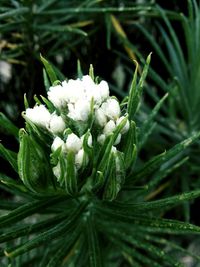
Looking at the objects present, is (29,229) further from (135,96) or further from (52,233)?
(135,96)

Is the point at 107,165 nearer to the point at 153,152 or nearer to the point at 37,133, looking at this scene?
the point at 37,133

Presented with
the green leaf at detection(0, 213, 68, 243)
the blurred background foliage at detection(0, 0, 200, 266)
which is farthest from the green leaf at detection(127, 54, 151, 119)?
the blurred background foliage at detection(0, 0, 200, 266)

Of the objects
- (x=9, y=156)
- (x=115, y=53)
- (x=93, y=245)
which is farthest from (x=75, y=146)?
(x=115, y=53)

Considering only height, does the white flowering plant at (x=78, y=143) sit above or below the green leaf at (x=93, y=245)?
above

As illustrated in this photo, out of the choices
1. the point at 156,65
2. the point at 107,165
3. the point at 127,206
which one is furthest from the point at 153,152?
the point at 107,165

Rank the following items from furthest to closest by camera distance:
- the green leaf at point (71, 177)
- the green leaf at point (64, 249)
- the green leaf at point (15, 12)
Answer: the green leaf at point (15, 12) < the green leaf at point (64, 249) < the green leaf at point (71, 177)

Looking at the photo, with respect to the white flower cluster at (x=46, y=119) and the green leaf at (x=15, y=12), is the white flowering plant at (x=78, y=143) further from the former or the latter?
the green leaf at (x=15, y=12)

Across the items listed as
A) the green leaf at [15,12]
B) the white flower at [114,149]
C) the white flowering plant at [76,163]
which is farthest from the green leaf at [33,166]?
the green leaf at [15,12]

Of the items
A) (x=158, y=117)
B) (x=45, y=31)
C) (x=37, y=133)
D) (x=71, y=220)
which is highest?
(x=45, y=31)
